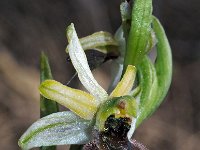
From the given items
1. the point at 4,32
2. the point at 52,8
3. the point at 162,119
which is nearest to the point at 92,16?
the point at 52,8

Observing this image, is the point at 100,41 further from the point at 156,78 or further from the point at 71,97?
the point at 71,97

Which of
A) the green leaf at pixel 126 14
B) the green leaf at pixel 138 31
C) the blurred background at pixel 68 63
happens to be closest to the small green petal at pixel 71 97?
the green leaf at pixel 138 31

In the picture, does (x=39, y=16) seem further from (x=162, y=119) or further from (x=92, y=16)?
(x=162, y=119)

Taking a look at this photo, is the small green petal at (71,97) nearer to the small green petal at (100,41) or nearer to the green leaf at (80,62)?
the green leaf at (80,62)

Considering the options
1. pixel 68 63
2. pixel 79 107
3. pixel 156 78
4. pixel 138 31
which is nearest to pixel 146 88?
pixel 156 78

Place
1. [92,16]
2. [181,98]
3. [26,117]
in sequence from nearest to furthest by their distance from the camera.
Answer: [26,117]
[181,98]
[92,16]

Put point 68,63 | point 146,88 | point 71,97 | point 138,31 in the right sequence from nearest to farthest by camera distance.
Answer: point 71,97
point 138,31
point 146,88
point 68,63

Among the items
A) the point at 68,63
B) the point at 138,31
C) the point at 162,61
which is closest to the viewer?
the point at 138,31
